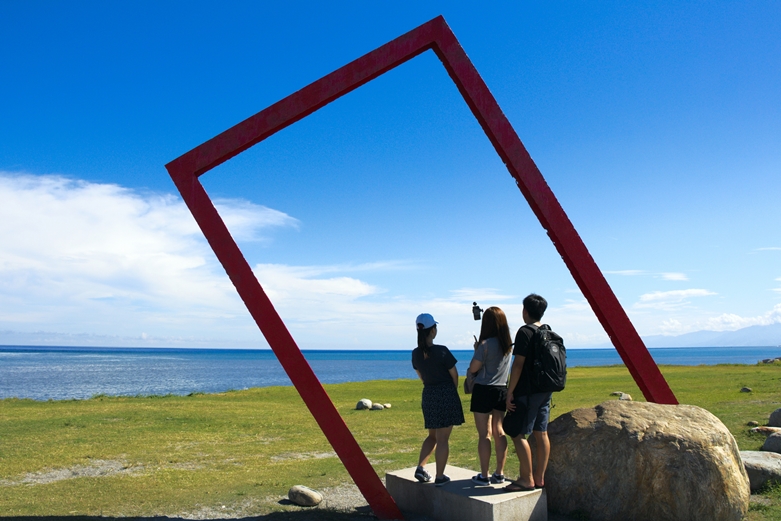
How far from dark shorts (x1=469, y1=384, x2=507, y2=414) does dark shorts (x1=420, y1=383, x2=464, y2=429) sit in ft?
0.79

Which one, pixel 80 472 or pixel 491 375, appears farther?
pixel 80 472

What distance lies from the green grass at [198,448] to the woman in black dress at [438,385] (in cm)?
251

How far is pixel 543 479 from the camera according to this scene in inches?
247

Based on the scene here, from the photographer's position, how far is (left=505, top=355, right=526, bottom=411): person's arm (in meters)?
5.86

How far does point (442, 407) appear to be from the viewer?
625 centimetres

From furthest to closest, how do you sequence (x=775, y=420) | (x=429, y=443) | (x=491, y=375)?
(x=775, y=420), (x=429, y=443), (x=491, y=375)

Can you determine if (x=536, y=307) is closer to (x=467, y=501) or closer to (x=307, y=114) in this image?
(x=467, y=501)

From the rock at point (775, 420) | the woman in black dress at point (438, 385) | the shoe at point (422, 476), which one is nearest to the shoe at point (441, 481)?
the woman in black dress at point (438, 385)

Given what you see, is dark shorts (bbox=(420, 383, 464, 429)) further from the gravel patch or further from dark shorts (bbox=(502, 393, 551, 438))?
the gravel patch

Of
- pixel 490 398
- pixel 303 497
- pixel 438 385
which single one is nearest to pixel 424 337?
pixel 438 385

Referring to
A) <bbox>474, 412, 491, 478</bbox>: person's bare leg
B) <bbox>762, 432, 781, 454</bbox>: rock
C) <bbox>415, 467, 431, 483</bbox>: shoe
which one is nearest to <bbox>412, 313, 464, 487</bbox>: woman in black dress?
<bbox>474, 412, 491, 478</bbox>: person's bare leg

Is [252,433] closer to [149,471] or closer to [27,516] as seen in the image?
[149,471]

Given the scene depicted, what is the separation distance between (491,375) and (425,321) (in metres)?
0.90

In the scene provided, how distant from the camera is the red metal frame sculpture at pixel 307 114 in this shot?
21.1ft
